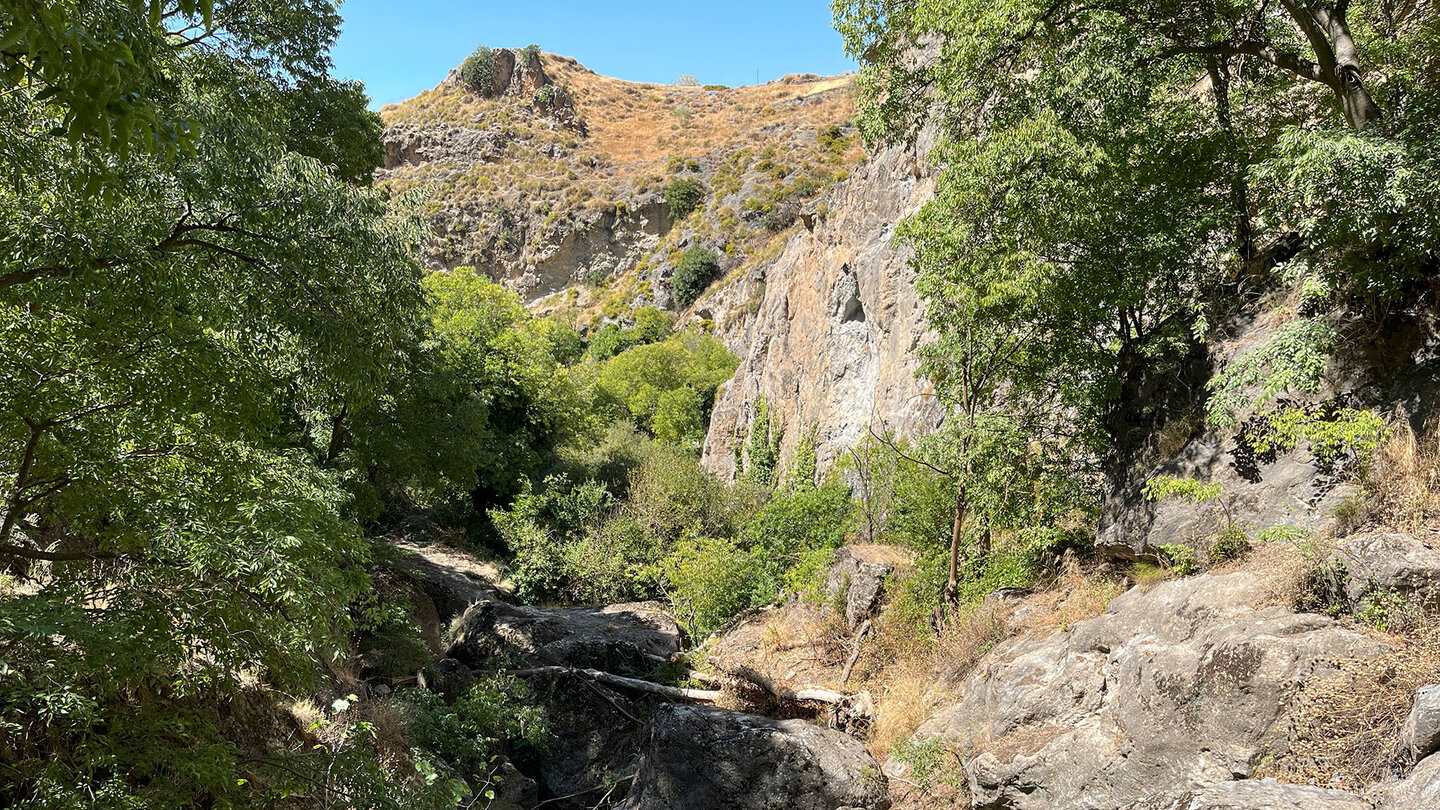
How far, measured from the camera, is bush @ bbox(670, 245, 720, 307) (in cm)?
4912

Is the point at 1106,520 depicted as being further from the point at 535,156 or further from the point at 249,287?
the point at 535,156

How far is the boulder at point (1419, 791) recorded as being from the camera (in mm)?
3928

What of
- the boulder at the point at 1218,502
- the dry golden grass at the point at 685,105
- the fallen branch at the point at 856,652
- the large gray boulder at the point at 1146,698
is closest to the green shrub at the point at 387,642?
the fallen branch at the point at 856,652

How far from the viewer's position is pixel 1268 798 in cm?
463

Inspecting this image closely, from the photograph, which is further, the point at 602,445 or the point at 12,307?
the point at 602,445

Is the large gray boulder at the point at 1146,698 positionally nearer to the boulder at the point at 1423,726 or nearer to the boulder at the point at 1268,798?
the boulder at the point at 1268,798

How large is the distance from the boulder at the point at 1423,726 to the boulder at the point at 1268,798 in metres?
0.40

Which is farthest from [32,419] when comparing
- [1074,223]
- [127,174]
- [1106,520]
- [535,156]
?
[535,156]

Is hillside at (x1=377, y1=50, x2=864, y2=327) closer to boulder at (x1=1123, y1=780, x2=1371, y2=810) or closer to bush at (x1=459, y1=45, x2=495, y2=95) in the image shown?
bush at (x1=459, y1=45, x2=495, y2=95)

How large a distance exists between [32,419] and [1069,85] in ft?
30.1

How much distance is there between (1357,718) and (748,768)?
525 cm

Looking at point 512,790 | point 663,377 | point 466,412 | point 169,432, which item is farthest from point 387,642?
point 663,377

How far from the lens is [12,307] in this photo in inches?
187

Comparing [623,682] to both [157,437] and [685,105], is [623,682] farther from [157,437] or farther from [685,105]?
[685,105]
